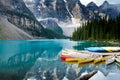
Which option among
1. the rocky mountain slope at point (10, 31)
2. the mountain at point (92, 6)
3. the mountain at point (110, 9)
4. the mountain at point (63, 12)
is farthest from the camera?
the rocky mountain slope at point (10, 31)

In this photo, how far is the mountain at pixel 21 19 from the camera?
16050 millimetres

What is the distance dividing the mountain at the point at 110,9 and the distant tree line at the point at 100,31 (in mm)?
546

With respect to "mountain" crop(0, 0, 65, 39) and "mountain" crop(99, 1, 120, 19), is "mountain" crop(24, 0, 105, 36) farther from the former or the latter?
"mountain" crop(0, 0, 65, 39)

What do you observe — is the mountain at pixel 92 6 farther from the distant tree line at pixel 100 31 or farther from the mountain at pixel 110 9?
the distant tree line at pixel 100 31

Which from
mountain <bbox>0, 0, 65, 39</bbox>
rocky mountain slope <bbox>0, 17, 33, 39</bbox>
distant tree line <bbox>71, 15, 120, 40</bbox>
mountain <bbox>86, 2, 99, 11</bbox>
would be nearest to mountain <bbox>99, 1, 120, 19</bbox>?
mountain <bbox>86, 2, 99, 11</bbox>

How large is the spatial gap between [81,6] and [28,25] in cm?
408

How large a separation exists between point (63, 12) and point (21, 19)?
332 cm

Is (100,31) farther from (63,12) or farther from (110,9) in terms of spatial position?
(63,12)

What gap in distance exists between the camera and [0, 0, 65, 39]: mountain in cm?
1605

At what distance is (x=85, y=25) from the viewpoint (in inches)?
540

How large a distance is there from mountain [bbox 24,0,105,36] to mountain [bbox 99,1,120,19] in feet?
0.98

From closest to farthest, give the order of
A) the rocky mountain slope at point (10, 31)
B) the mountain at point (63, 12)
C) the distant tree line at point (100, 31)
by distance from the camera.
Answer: the distant tree line at point (100, 31) < the mountain at point (63, 12) < the rocky mountain slope at point (10, 31)

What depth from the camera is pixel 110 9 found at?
47.4ft

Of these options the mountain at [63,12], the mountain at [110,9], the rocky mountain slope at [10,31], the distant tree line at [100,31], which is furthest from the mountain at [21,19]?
the mountain at [110,9]
